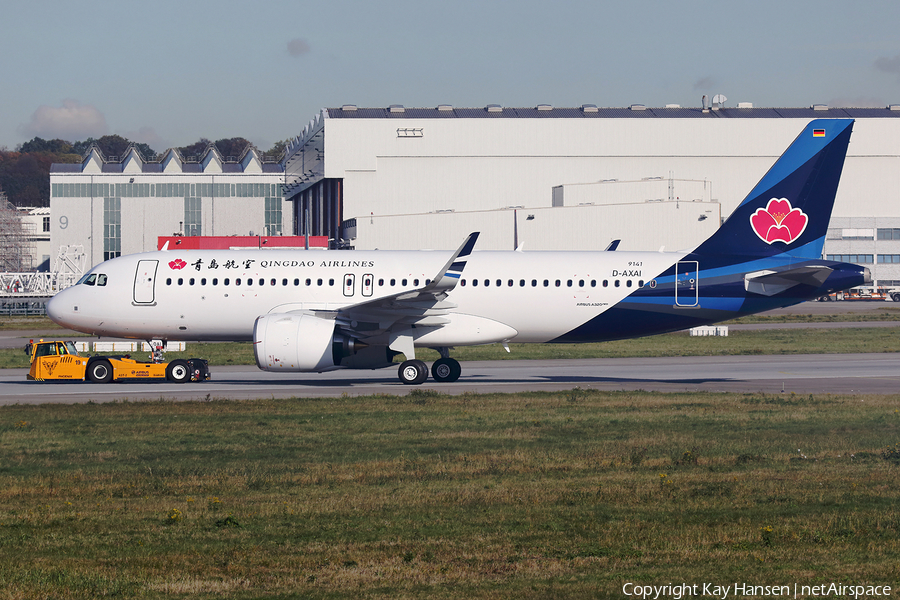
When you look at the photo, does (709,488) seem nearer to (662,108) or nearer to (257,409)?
(257,409)

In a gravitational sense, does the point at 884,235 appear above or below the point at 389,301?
above

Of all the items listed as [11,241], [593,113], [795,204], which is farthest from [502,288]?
[11,241]

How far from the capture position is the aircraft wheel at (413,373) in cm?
3247

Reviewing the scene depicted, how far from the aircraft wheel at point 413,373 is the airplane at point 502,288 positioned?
1.4 inches

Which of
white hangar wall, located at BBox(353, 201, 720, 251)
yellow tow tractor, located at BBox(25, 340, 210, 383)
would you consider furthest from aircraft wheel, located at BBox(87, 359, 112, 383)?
white hangar wall, located at BBox(353, 201, 720, 251)

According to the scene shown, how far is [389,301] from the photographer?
30391mm

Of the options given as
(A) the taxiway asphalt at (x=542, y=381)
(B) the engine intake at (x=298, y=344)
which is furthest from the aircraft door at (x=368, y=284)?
(A) the taxiway asphalt at (x=542, y=381)

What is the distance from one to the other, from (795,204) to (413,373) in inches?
561

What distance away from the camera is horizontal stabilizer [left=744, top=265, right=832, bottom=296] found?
31.0 metres

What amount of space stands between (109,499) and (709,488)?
365 inches

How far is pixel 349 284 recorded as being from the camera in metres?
32.8

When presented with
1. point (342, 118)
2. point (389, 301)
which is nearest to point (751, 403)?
point (389, 301)

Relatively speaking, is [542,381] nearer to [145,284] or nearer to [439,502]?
[145,284]

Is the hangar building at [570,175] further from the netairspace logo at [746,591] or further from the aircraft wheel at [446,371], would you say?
the netairspace logo at [746,591]
